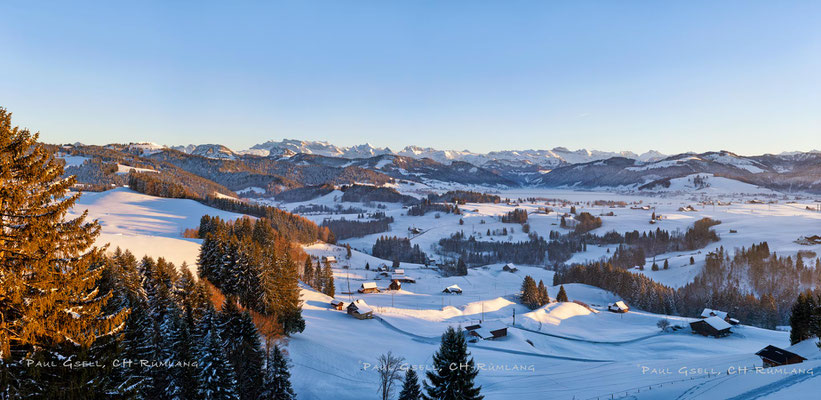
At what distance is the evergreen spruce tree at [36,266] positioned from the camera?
26.8 ft

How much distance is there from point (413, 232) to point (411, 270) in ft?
231

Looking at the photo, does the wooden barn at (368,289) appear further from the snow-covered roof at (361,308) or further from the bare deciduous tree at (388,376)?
the bare deciduous tree at (388,376)

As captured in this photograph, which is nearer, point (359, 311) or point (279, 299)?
point (279, 299)

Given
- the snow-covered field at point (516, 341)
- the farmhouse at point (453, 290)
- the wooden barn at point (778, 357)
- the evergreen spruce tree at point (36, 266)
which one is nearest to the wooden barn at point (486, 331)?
the snow-covered field at point (516, 341)

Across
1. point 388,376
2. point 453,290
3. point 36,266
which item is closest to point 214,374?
point 388,376

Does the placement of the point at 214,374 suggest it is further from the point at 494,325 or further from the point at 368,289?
the point at 368,289

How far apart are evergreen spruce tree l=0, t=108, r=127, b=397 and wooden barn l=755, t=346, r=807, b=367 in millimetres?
43266

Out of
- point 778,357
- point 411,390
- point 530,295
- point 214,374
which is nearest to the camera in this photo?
point 214,374

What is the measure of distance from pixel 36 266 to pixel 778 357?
45918 mm

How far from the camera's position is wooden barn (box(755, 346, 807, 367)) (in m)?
30.2

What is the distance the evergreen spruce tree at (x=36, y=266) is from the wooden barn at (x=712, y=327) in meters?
71.6

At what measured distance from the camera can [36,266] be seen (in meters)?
8.55

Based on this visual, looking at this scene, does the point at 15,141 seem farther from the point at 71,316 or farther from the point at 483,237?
the point at 483,237

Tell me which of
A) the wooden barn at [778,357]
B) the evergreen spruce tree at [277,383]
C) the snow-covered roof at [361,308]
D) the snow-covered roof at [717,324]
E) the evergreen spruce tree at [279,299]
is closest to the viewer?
the evergreen spruce tree at [277,383]
